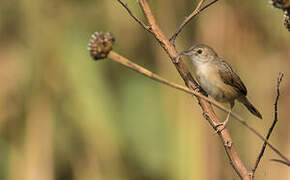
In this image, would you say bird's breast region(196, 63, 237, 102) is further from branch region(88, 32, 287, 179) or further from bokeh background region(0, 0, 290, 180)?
branch region(88, 32, 287, 179)

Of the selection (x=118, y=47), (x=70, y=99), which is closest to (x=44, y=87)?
(x=70, y=99)

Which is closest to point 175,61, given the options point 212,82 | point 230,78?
point 212,82

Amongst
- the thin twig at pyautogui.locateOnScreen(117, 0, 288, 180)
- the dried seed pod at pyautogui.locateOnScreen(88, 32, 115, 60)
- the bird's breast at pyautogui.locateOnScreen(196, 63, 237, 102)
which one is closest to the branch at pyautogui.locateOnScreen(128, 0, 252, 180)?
the thin twig at pyautogui.locateOnScreen(117, 0, 288, 180)

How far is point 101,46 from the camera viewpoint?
61.9 inches

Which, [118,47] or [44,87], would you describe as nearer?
[44,87]

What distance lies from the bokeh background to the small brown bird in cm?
66

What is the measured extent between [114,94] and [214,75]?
4.51ft

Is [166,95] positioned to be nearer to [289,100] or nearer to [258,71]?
[258,71]

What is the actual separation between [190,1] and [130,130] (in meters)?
1.30

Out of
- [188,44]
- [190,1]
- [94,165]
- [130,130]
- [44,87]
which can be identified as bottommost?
[94,165]

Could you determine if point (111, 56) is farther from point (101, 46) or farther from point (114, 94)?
point (114, 94)

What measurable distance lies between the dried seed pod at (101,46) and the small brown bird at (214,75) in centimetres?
193

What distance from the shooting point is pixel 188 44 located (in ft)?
15.1

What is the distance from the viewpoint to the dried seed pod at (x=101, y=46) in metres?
1.55
